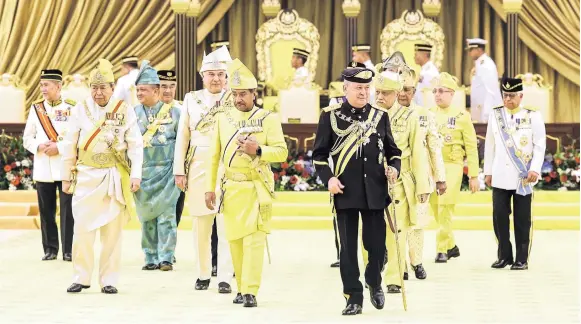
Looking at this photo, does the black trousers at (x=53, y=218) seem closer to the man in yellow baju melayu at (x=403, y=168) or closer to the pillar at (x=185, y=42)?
the man in yellow baju melayu at (x=403, y=168)

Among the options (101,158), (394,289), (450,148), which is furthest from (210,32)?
(394,289)

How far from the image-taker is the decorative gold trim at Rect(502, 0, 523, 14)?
20.5 meters

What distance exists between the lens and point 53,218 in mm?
13391

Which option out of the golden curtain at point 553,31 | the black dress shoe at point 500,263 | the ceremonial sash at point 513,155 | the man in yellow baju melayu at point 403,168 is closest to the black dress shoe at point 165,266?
the man in yellow baju melayu at point 403,168

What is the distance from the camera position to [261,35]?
834 inches

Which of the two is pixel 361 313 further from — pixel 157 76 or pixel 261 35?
pixel 261 35

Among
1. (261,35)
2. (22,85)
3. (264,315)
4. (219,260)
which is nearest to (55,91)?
(219,260)

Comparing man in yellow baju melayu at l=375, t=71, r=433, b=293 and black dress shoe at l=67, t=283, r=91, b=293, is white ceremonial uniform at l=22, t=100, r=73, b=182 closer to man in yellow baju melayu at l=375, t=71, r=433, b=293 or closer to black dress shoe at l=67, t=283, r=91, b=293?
black dress shoe at l=67, t=283, r=91, b=293

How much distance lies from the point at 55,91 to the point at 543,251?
16.2 feet

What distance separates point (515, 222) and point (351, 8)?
355 inches

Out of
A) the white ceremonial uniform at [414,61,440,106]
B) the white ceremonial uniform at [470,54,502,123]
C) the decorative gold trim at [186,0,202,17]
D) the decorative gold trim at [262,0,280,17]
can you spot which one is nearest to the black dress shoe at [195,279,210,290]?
the white ceremonial uniform at [414,61,440,106]

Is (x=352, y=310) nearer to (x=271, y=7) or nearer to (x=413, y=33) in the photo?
(x=413, y=33)

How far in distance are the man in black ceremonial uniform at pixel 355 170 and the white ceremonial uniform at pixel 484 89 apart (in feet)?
31.9

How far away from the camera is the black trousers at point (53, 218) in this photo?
42.4 feet
